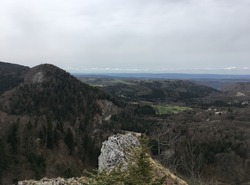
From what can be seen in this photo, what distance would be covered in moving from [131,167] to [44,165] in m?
68.8

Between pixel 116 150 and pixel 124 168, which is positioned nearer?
pixel 124 168

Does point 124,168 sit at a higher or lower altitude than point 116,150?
higher

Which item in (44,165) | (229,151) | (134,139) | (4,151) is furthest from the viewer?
(229,151)

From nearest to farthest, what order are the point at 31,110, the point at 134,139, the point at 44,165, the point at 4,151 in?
the point at 134,139, the point at 4,151, the point at 44,165, the point at 31,110

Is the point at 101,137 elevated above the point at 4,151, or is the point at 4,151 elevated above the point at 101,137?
the point at 4,151

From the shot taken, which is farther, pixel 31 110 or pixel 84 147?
pixel 31 110

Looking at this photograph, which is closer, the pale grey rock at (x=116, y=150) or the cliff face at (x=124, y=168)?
the cliff face at (x=124, y=168)

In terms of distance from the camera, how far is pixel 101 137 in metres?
140

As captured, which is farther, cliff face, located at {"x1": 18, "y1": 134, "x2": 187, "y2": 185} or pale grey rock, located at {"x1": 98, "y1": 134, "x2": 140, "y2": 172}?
pale grey rock, located at {"x1": 98, "y1": 134, "x2": 140, "y2": 172}

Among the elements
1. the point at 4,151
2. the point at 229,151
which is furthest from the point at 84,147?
the point at 229,151

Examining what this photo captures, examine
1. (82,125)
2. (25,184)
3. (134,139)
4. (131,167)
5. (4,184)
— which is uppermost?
(131,167)

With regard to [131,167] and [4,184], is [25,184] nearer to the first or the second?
[131,167]

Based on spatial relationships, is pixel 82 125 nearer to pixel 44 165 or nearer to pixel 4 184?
pixel 44 165

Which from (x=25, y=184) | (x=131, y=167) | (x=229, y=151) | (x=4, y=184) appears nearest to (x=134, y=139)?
(x=25, y=184)
